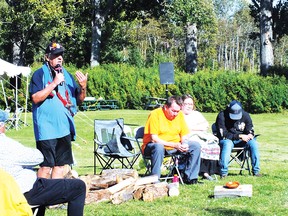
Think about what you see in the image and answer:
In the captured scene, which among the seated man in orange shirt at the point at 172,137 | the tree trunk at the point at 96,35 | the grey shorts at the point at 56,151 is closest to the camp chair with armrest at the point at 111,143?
the seated man in orange shirt at the point at 172,137

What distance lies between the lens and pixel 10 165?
4.59 metres

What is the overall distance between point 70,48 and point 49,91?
107ft

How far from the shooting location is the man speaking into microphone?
6.02 m

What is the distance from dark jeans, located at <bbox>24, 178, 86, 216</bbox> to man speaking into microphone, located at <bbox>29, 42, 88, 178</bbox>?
105cm

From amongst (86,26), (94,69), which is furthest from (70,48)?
(94,69)

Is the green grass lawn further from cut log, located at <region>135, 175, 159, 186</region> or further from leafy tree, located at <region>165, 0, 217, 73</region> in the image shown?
A: leafy tree, located at <region>165, 0, 217, 73</region>

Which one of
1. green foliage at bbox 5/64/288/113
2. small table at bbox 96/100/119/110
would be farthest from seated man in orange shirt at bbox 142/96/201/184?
small table at bbox 96/100/119/110

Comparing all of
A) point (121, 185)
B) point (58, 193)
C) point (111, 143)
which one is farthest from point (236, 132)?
point (58, 193)

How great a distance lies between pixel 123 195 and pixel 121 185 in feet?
0.75

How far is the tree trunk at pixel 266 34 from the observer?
29484mm

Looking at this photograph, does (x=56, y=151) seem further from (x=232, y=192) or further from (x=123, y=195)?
(x=232, y=192)

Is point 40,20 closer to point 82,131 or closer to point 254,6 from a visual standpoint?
point 254,6

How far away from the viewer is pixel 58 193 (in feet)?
15.9

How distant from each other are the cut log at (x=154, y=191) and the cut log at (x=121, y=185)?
9.5 inches
